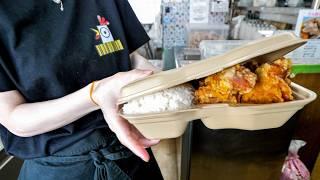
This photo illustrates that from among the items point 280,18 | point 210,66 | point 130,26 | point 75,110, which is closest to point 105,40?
point 130,26

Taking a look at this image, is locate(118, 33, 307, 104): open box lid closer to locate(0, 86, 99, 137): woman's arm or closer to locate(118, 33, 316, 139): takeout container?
locate(118, 33, 316, 139): takeout container

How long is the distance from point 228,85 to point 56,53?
0.40 metres

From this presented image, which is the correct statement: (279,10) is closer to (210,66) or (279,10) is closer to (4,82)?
(210,66)

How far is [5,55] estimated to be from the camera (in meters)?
0.53

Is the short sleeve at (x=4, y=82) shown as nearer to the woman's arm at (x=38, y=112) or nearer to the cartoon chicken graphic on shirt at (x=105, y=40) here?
the woman's arm at (x=38, y=112)

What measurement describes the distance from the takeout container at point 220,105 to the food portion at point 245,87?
0.02m

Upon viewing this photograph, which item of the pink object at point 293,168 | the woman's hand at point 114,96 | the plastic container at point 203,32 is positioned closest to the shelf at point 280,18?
the plastic container at point 203,32

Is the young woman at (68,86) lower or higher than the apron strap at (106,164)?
higher

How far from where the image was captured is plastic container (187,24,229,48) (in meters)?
1.34

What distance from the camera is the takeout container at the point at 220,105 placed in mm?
399

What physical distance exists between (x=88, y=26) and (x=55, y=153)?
1.14 ft

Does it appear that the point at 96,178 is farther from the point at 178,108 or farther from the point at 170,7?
the point at 170,7

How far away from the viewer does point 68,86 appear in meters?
0.60

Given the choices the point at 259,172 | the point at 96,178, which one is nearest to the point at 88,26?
the point at 96,178
